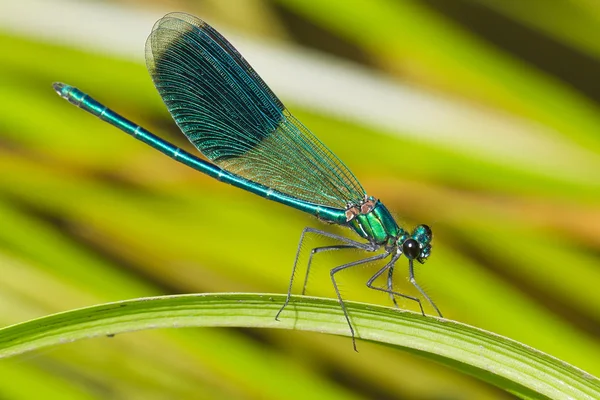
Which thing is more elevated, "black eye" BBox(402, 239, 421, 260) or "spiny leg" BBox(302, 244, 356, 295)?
"black eye" BBox(402, 239, 421, 260)

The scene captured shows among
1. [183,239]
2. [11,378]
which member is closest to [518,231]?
[183,239]

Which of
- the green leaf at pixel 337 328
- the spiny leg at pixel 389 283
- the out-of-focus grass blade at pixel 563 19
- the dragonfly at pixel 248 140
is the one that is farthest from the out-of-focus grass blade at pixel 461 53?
the green leaf at pixel 337 328

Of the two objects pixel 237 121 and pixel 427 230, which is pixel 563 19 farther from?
pixel 237 121

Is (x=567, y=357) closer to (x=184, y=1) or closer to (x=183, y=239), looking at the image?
(x=183, y=239)

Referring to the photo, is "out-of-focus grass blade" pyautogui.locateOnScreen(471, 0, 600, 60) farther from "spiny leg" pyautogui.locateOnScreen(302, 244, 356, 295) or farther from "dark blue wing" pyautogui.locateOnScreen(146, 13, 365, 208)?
"spiny leg" pyautogui.locateOnScreen(302, 244, 356, 295)

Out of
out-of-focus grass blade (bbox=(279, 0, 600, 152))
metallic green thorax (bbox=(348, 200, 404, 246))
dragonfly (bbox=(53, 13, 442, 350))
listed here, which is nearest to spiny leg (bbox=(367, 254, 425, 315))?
dragonfly (bbox=(53, 13, 442, 350))

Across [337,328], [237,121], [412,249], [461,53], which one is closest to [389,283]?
[412,249]
